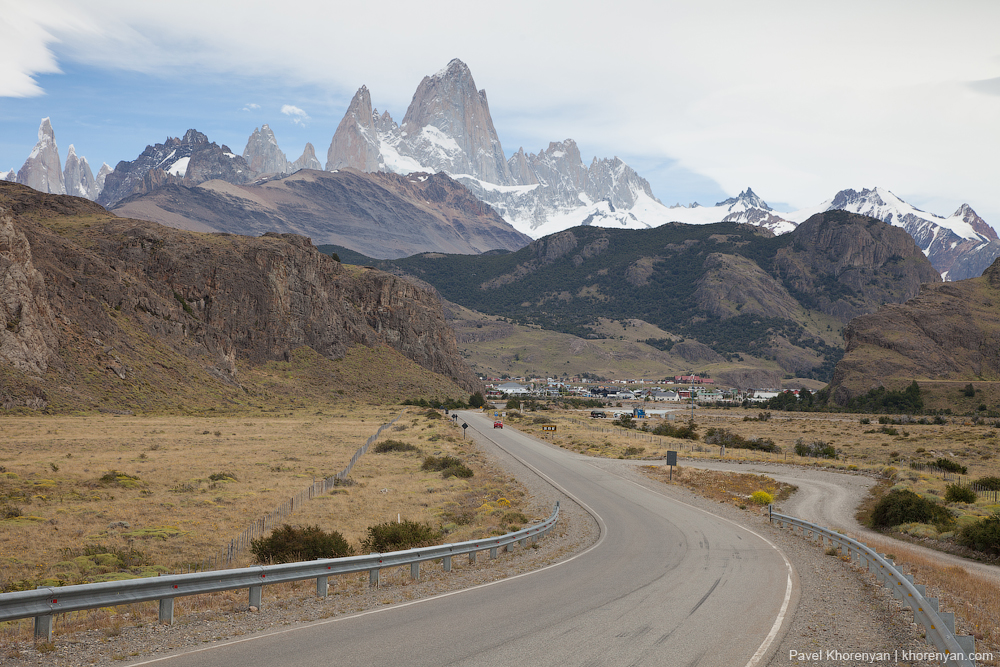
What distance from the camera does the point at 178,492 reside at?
1277 inches

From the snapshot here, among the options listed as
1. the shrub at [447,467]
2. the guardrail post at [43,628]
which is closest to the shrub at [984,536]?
the shrub at [447,467]

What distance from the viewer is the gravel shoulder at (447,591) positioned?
9.98 meters

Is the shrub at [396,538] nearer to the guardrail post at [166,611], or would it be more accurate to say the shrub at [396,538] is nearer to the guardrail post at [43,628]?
the guardrail post at [166,611]

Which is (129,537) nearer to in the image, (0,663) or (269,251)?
(0,663)

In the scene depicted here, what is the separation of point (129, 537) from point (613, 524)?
17112 millimetres

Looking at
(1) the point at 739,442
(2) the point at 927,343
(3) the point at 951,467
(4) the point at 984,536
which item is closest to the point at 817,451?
(1) the point at 739,442

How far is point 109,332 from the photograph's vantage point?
8606 cm

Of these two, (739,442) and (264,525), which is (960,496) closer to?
(264,525)

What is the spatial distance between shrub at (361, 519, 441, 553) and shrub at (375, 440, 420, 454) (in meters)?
32.2

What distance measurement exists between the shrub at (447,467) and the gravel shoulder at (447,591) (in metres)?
20.7

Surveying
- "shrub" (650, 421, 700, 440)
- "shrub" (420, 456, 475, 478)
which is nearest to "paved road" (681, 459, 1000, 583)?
"shrub" (420, 456, 475, 478)

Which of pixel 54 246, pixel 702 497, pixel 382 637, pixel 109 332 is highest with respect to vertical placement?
pixel 54 246

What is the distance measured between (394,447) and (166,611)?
43349mm

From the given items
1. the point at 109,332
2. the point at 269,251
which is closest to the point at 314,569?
the point at 109,332
